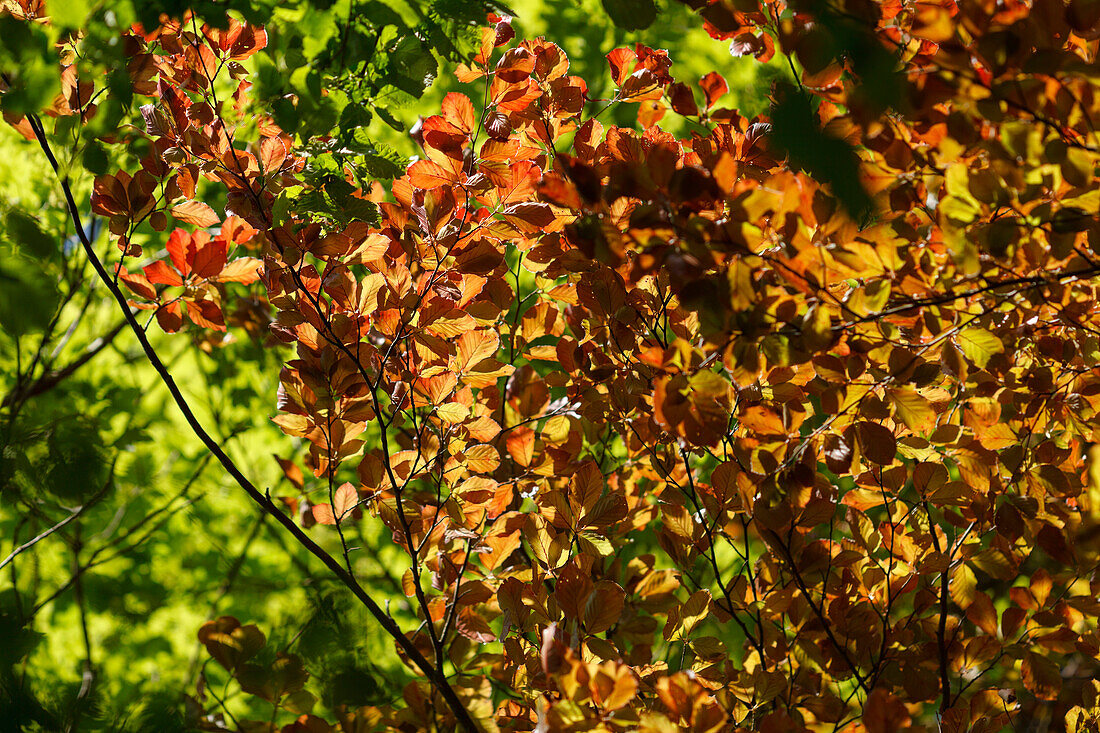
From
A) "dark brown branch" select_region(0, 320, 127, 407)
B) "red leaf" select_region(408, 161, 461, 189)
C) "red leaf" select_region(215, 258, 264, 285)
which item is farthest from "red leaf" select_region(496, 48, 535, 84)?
"dark brown branch" select_region(0, 320, 127, 407)

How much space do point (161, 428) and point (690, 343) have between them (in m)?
1.70

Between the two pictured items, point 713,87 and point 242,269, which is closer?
point 242,269

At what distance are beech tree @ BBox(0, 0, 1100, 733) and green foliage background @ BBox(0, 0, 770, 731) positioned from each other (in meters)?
0.07

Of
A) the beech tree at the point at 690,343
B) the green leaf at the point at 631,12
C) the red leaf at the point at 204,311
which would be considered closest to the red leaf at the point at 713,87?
the beech tree at the point at 690,343

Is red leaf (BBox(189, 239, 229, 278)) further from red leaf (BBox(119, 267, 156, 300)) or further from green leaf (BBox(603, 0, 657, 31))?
green leaf (BBox(603, 0, 657, 31))

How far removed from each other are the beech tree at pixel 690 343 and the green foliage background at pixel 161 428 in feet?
0.22

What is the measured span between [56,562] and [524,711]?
4.79ft

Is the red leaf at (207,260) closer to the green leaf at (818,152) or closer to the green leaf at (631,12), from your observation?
the green leaf at (631,12)

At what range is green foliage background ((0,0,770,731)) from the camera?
3.10 feet

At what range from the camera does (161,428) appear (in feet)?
7.33

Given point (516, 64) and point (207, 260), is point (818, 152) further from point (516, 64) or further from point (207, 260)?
point (207, 260)

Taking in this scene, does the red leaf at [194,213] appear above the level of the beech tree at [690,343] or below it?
above

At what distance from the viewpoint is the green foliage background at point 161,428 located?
3.10 feet

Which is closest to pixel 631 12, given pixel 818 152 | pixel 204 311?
pixel 818 152
